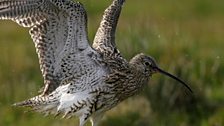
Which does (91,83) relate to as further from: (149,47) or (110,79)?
(149,47)

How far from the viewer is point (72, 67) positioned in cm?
1188

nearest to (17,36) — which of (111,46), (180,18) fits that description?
(180,18)

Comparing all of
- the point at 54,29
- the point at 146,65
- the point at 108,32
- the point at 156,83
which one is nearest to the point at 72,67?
the point at 54,29

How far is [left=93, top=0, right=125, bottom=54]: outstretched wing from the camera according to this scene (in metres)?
12.3

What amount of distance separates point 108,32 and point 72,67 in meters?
0.94

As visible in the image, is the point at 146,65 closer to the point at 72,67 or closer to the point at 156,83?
the point at 72,67

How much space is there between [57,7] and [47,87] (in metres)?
0.99

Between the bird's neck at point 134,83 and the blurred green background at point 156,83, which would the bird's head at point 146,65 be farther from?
the blurred green background at point 156,83

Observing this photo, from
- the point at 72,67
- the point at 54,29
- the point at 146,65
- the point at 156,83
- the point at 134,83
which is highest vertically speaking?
the point at 54,29

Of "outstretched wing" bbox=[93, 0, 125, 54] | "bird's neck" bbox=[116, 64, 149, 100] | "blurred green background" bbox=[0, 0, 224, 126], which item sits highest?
"outstretched wing" bbox=[93, 0, 125, 54]

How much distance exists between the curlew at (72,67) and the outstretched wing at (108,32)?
0.37ft

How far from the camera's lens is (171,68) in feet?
50.6

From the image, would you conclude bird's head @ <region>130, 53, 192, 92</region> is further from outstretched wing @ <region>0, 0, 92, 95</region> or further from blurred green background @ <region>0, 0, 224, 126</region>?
blurred green background @ <region>0, 0, 224, 126</region>

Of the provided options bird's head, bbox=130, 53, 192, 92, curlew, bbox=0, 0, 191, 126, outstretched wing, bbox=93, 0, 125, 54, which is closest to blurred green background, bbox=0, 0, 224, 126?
outstretched wing, bbox=93, 0, 125, 54
